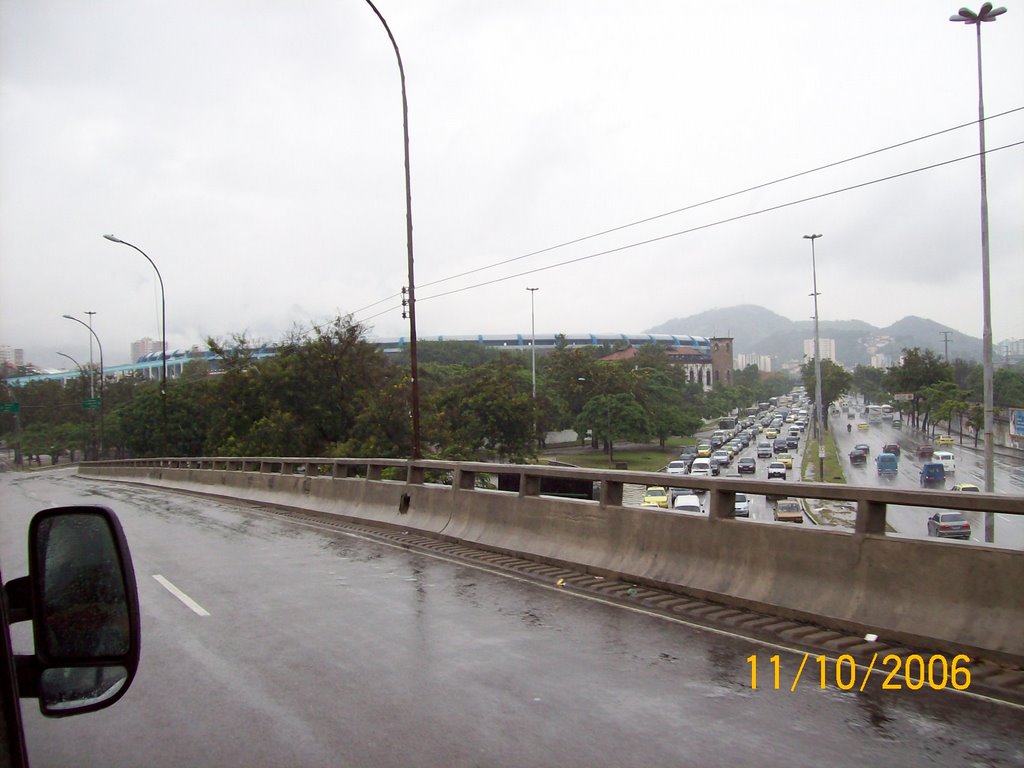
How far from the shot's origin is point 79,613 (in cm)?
266

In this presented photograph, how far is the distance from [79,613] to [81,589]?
73mm

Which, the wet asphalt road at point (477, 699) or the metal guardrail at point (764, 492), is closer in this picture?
the wet asphalt road at point (477, 699)

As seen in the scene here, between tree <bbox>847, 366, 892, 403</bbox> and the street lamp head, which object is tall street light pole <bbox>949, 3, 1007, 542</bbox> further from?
tree <bbox>847, 366, 892, 403</bbox>

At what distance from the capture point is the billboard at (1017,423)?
1159 centimetres

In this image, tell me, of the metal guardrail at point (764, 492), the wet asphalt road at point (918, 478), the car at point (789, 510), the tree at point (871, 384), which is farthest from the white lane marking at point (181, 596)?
the tree at point (871, 384)

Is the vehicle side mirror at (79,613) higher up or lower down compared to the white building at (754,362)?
lower down

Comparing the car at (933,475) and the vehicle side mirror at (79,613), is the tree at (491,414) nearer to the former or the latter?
the car at (933,475)

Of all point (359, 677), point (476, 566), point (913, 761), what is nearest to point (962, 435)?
point (476, 566)

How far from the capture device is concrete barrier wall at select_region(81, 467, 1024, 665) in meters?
6.85

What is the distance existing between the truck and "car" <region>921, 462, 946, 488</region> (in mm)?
412

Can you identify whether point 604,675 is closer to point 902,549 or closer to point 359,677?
point 359,677

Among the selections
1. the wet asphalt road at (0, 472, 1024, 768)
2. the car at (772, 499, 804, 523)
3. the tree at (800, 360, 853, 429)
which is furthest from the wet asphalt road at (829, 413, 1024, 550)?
the tree at (800, 360, 853, 429)

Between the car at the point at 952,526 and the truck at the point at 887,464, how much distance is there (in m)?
1.92

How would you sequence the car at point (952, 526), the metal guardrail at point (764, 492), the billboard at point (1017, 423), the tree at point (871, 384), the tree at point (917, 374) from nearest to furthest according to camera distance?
the metal guardrail at point (764, 492) → the car at point (952, 526) → the billboard at point (1017, 423) → the tree at point (917, 374) → the tree at point (871, 384)
